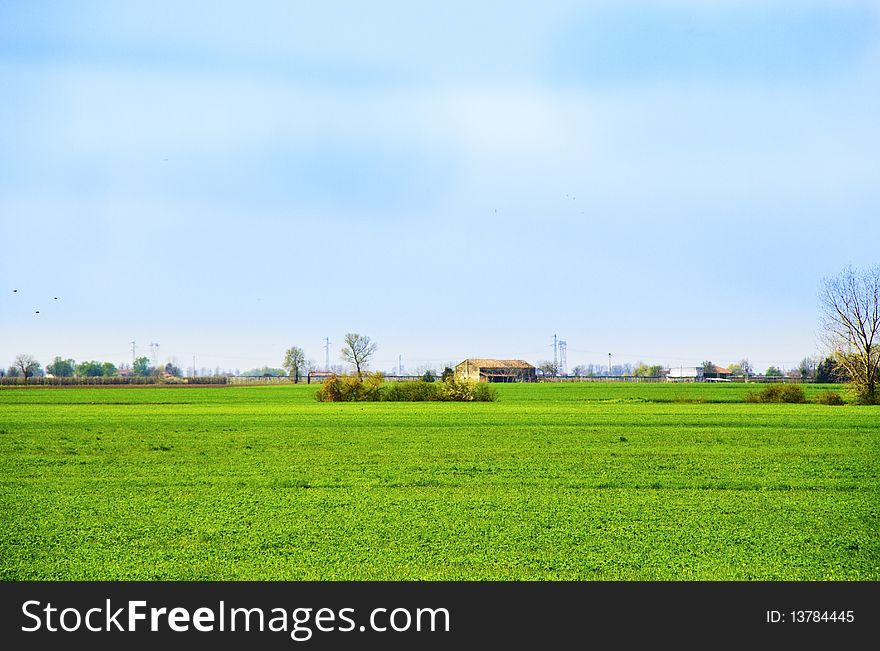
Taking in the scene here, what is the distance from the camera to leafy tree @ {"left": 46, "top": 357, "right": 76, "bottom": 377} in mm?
165875

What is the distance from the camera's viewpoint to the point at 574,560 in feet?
25.5

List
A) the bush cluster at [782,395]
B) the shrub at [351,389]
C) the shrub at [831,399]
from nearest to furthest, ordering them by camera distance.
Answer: the shrub at [831,399] → the bush cluster at [782,395] → the shrub at [351,389]

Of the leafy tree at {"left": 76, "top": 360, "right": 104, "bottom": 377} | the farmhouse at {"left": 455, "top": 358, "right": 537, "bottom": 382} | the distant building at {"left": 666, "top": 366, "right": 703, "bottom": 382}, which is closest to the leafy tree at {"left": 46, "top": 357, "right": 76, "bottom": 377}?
the leafy tree at {"left": 76, "top": 360, "right": 104, "bottom": 377}

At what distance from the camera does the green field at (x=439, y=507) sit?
7.70 metres

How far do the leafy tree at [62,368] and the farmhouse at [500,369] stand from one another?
88461 mm

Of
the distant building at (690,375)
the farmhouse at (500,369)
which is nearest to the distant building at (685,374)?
the distant building at (690,375)

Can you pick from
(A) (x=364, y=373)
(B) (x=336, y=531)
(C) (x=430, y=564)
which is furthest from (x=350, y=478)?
(A) (x=364, y=373)

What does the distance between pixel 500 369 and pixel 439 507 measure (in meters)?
125

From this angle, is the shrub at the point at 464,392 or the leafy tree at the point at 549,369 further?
the leafy tree at the point at 549,369

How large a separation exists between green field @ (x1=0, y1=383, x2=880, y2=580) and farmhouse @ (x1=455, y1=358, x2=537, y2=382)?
366ft

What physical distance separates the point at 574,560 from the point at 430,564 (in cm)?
146

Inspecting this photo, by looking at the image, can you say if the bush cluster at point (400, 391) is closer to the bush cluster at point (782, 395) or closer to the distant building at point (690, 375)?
the bush cluster at point (782, 395)

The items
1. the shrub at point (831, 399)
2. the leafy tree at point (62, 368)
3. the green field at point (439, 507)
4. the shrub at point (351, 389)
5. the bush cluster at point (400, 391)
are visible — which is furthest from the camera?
the leafy tree at point (62, 368)
